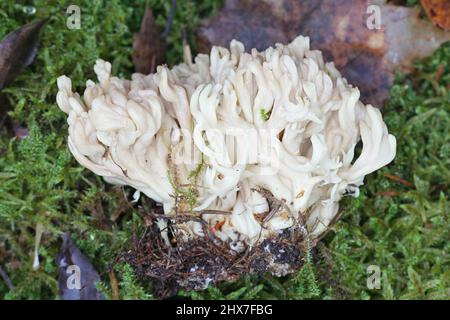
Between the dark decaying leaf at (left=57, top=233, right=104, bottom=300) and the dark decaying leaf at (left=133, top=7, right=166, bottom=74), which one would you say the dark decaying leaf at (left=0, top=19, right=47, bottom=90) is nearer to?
the dark decaying leaf at (left=133, top=7, right=166, bottom=74)

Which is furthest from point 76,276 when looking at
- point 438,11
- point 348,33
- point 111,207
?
point 438,11

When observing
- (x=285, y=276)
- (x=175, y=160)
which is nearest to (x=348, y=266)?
(x=285, y=276)

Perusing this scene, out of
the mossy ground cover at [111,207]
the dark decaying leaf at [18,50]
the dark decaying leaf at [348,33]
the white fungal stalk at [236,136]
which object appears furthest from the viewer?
the dark decaying leaf at [348,33]

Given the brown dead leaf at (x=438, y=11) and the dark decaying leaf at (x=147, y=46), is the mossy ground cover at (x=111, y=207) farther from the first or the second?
the brown dead leaf at (x=438, y=11)

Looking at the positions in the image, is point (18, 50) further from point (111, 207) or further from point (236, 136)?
point (236, 136)

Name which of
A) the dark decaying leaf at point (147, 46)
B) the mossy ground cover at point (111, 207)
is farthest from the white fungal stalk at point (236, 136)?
the dark decaying leaf at point (147, 46)
